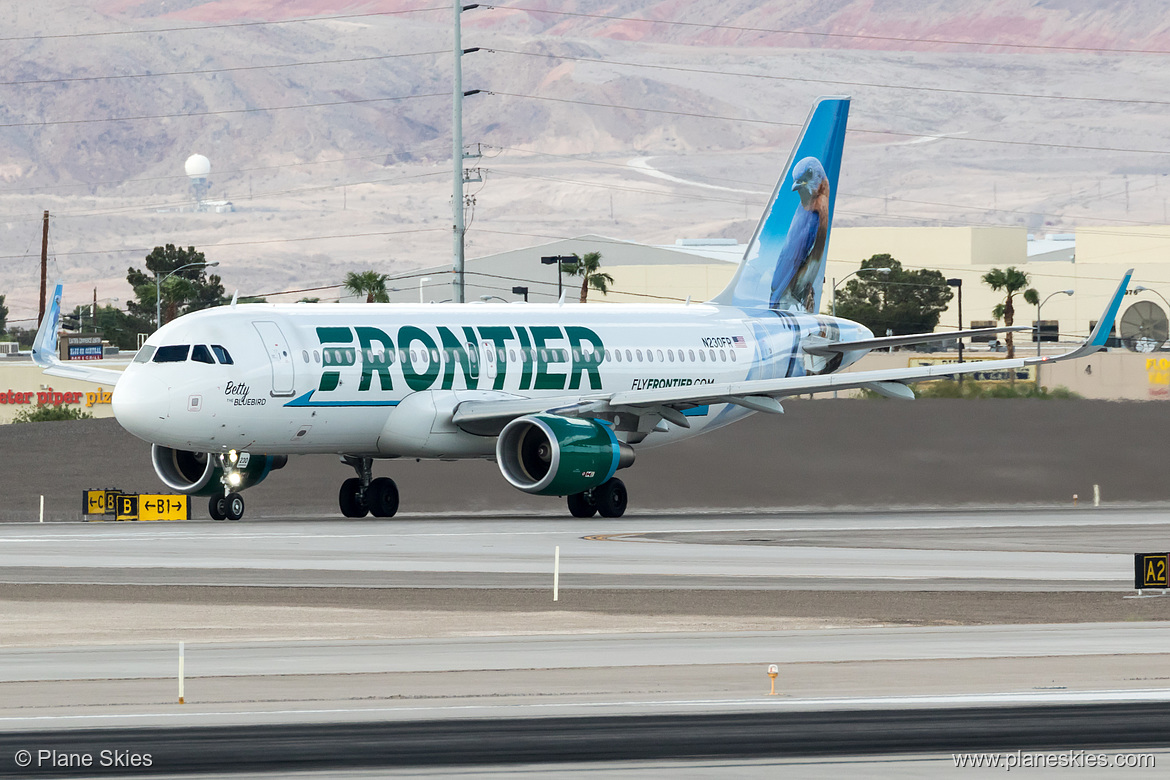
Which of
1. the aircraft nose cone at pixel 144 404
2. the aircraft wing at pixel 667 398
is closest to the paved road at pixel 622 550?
the aircraft nose cone at pixel 144 404

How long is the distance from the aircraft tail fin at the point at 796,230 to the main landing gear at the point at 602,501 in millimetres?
9796

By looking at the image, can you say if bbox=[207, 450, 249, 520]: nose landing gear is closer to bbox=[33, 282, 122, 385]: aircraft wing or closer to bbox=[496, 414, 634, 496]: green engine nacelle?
bbox=[33, 282, 122, 385]: aircraft wing

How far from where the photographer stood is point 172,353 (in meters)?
40.3

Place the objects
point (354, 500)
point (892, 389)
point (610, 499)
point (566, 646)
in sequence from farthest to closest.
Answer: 1. point (354, 500)
2. point (610, 499)
3. point (892, 389)
4. point (566, 646)

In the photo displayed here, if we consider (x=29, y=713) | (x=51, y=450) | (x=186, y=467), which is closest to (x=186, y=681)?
(x=29, y=713)

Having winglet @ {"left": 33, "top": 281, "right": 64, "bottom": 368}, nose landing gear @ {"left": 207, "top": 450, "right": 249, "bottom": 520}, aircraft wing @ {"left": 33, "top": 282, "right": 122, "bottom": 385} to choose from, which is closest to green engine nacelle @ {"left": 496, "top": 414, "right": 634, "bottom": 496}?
nose landing gear @ {"left": 207, "top": 450, "right": 249, "bottom": 520}

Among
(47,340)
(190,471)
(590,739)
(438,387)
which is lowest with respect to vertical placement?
(590,739)

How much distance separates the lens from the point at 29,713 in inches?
634

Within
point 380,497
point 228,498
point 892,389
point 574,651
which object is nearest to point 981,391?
point 892,389

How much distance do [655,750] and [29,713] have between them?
5635 mm

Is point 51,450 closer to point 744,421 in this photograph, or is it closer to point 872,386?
point 744,421

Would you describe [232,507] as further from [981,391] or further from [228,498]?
[981,391]

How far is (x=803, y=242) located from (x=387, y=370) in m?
15.9

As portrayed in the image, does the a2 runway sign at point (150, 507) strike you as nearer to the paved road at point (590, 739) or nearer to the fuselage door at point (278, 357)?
the fuselage door at point (278, 357)
